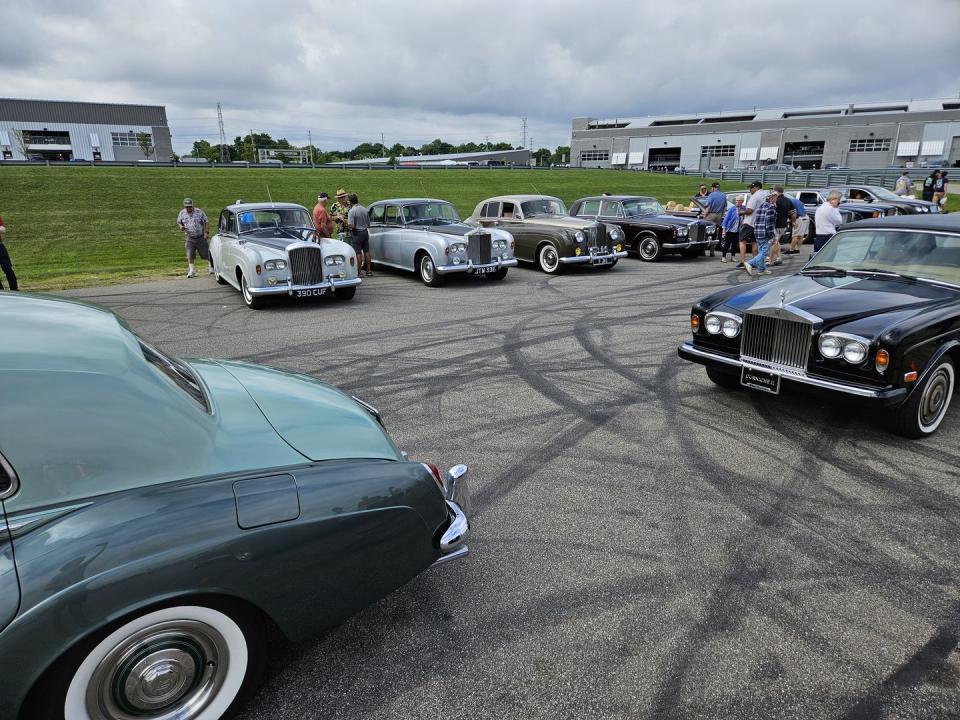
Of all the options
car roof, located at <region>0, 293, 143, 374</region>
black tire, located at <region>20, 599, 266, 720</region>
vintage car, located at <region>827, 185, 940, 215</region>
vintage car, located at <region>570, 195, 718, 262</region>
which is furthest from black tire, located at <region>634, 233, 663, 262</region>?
black tire, located at <region>20, 599, 266, 720</region>

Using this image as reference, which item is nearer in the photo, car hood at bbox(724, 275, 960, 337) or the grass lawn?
car hood at bbox(724, 275, 960, 337)

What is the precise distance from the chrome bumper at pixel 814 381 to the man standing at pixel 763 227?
8.53 metres

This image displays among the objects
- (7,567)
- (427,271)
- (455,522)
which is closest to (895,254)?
(455,522)

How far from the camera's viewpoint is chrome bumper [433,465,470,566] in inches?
105

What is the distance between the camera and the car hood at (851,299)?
4.54 metres

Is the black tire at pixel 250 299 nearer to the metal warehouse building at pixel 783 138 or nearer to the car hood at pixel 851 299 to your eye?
the car hood at pixel 851 299

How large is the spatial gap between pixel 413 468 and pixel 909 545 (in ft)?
9.34

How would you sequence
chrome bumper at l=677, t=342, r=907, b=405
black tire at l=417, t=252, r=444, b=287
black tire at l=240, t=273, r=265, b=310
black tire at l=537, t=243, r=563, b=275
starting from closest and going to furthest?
chrome bumper at l=677, t=342, r=907, b=405 → black tire at l=240, t=273, r=265, b=310 → black tire at l=417, t=252, r=444, b=287 → black tire at l=537, t=243, r=563, b=275

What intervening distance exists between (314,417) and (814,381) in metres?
3.74

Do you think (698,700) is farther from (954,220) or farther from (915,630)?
(954,220)

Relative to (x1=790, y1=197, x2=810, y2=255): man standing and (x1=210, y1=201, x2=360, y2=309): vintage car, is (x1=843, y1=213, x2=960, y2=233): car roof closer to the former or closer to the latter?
(x1=210, y1=201, x2=360, y2=309): vintage car

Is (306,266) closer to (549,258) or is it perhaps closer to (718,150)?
(549,258)

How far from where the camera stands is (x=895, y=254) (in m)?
5.52

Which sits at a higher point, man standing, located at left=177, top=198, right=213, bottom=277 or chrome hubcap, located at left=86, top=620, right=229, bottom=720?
man standing, located at left=177, top=198, right=213, bottom=277
